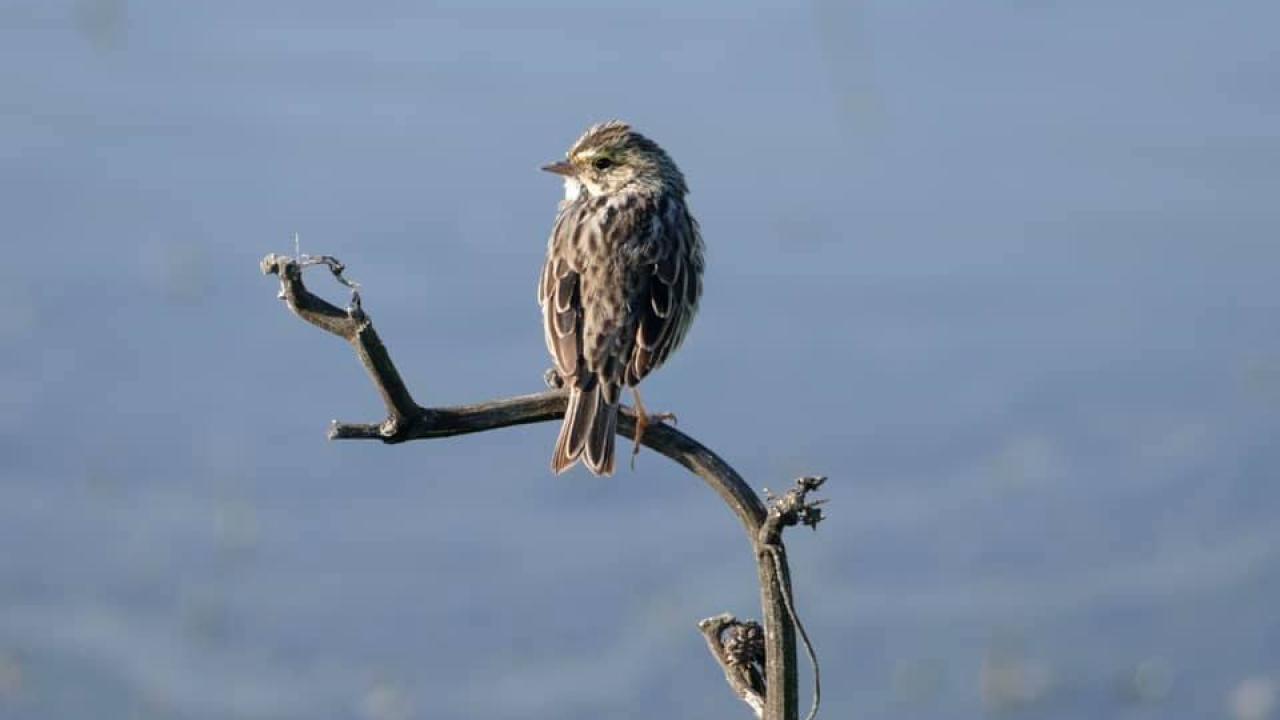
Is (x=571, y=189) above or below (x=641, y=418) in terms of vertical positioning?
above

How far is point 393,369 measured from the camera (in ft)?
8.91

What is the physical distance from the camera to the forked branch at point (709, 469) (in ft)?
8.10

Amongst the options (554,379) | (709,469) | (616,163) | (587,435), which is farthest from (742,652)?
(616,163)

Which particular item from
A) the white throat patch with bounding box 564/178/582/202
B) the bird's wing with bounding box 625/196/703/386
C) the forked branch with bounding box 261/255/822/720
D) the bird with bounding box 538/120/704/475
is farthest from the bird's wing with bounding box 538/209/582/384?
the forked branch with bounding box 261/255/822/720

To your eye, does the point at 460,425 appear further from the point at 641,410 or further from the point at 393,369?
the point at 641,410

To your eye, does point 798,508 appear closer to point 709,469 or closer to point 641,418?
point 709,469

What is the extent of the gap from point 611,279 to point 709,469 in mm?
1963

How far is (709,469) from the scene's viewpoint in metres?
2.69

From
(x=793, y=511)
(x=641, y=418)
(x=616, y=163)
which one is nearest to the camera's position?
(x=793, y=511)

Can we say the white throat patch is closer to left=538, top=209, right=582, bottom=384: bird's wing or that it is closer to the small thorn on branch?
left=538, top=209, right=582, bottom=384: bird's wing

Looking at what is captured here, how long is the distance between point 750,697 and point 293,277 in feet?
3.41

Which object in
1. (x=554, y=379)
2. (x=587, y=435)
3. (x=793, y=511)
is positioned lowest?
(x=793, y=511)

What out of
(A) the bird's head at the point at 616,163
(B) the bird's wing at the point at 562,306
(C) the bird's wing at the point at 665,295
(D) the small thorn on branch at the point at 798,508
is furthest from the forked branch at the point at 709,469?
(A) the bird's head at the point at 616,163

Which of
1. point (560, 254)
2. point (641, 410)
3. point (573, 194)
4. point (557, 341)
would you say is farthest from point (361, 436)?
point (573, 194)
